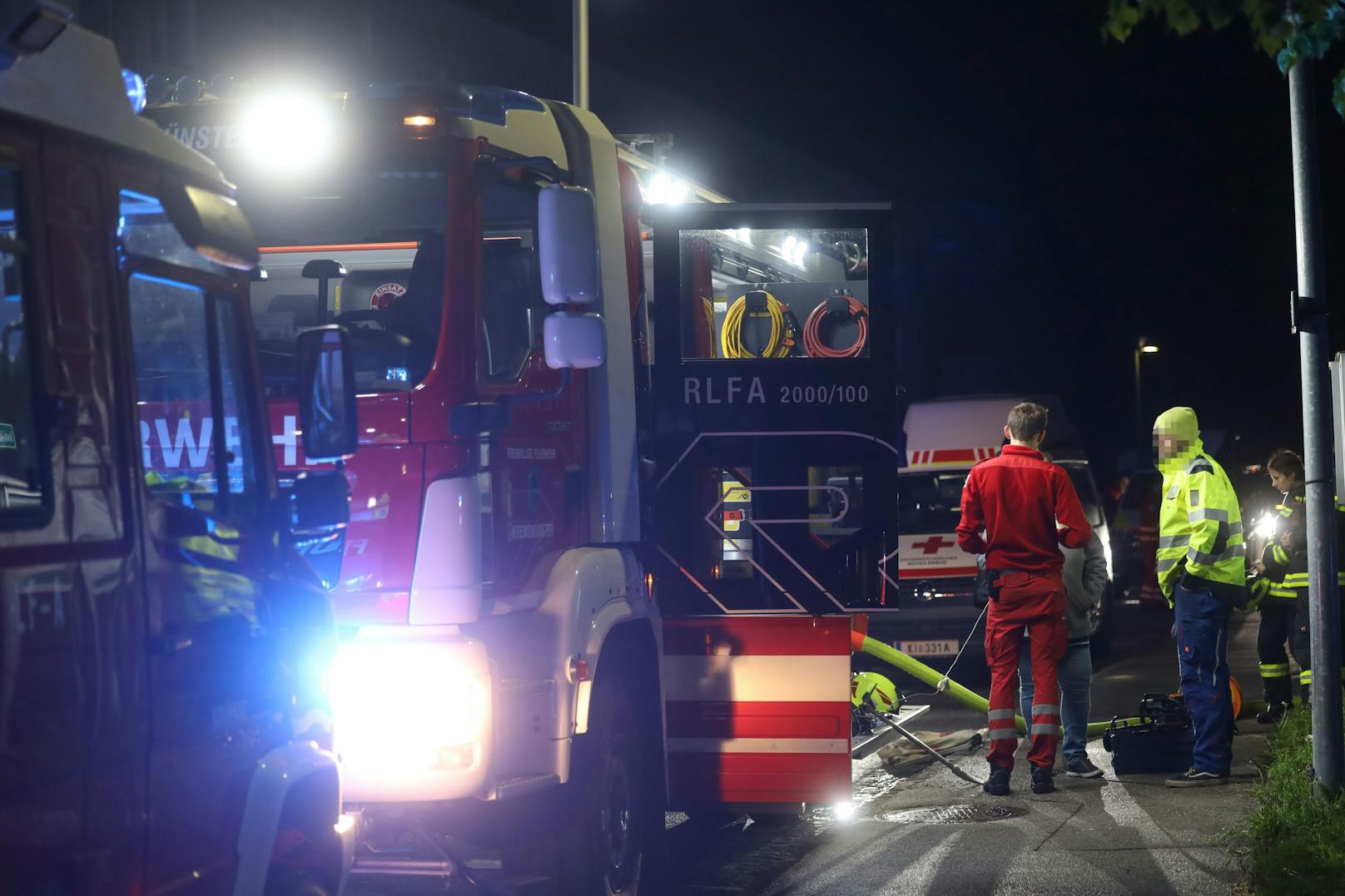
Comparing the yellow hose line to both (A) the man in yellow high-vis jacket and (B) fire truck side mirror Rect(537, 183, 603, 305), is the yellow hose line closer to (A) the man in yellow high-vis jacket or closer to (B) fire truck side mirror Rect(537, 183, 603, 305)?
(A) the man in yellow high-vis jacket

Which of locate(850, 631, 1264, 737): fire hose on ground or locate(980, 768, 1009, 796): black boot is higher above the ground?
locate(850, 631, 1264, 737): fire hose on ground

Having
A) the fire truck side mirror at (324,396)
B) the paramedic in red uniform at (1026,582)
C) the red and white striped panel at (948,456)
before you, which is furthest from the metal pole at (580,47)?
the fire truck side mirror at (324,396)

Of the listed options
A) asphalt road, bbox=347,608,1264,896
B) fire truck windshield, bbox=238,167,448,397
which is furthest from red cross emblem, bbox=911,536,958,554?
fire truck windshield, bbox=238,167,448,397

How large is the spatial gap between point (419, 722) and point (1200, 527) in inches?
210

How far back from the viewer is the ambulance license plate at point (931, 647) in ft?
44.7

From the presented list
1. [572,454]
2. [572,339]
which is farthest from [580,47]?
[572,339]

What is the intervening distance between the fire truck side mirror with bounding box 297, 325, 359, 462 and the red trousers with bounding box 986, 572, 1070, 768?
209 inches

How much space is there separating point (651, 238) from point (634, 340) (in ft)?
2.02

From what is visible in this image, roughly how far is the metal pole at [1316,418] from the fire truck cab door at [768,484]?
80.0 inches

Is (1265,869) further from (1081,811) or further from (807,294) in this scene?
(807,294)

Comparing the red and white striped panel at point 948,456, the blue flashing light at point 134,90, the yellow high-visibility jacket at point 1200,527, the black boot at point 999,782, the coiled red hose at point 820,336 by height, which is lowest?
the black boot at point 999,782

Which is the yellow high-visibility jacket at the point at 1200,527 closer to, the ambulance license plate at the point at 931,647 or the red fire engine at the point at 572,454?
the red fire engine at the point at 572,454

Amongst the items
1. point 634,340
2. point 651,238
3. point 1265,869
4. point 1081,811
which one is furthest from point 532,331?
point 1081,811

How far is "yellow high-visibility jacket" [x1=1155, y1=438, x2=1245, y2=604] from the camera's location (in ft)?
29.7
